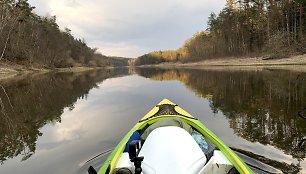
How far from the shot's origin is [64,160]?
6.19 m

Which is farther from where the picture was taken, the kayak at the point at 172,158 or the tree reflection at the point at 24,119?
the tree reflection at the point at 24,119

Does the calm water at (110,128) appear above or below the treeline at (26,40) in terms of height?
below

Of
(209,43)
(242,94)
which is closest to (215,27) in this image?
(209,43)

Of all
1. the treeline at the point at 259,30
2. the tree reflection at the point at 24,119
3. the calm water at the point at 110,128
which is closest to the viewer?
the calm water at the point at 110,128

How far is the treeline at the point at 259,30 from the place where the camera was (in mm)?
44094

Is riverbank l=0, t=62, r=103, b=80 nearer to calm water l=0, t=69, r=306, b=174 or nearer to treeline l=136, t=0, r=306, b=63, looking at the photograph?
calm water l=0, t=69, r=306, b=174

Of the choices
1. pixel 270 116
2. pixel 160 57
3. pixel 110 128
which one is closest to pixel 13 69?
pixel 110 128

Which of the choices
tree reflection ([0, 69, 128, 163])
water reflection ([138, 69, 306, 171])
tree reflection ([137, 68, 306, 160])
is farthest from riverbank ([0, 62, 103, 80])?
water reflection ([138, 69, 306, 171])

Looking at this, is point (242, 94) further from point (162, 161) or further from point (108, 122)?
point (162, 161)

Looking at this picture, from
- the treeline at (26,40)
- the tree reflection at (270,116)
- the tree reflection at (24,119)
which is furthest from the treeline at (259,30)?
the treeline at (26,40)

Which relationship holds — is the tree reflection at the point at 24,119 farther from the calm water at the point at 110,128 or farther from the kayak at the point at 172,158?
the kayak at the point at 172,158

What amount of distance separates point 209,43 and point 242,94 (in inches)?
2866

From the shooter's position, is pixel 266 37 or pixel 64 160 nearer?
pixel 64 160

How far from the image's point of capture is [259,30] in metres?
56.9
